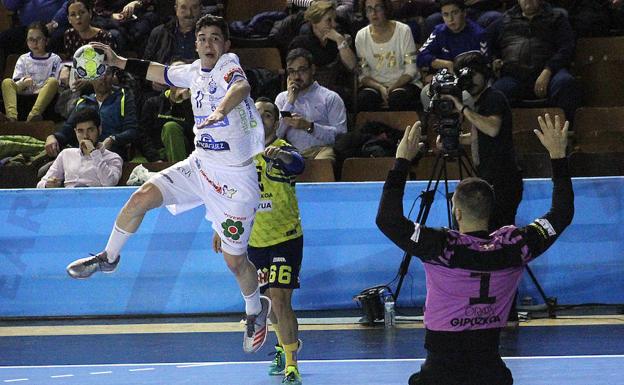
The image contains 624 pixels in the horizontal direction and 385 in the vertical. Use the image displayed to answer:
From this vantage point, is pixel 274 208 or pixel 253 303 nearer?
pixel 253 303

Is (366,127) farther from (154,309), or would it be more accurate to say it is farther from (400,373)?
(400,373)

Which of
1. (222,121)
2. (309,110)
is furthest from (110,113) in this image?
(222,121)

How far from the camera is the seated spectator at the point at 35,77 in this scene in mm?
13641

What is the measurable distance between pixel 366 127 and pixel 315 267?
5.76ft

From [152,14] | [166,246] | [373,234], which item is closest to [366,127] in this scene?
[373,234]

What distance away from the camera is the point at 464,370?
5535 millimetres

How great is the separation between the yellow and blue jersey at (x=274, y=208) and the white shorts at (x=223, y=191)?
71cm

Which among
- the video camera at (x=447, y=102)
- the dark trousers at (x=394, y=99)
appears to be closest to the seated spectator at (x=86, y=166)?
the dark trousers at (x=394, y=99)

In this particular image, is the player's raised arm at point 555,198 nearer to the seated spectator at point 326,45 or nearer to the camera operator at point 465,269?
the camera operator at point 465,269

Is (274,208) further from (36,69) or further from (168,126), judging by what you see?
(36,69)

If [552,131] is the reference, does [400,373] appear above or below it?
below

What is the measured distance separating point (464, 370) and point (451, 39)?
305 inches

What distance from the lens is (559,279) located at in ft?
37.1

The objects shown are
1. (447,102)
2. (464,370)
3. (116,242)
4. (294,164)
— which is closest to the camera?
(464,370)
